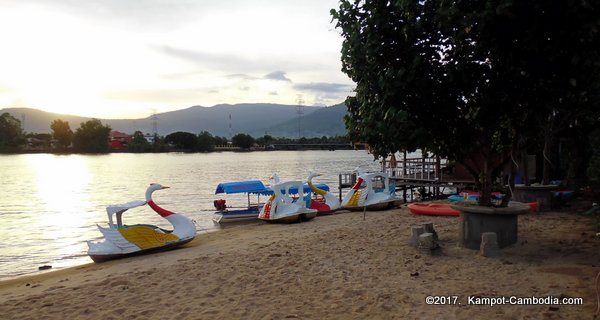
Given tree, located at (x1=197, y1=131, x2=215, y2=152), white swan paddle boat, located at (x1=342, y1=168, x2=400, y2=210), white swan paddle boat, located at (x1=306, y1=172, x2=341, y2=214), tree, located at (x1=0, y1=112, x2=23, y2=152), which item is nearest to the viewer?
white swan paddle boat, located at (x1=342, y1=168, x2=400, y2=210)

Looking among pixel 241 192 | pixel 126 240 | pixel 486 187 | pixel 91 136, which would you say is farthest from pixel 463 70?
pixel 91 136

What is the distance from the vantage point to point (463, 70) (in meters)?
7.47

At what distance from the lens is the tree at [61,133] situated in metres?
118

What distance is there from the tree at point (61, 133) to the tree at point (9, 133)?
775 centimetres

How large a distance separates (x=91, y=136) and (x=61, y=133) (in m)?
8.11

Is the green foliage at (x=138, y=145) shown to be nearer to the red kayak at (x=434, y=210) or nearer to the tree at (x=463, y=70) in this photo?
the red kayak at (x=434, y=210)

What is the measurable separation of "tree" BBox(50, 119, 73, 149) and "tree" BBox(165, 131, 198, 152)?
85.7ft

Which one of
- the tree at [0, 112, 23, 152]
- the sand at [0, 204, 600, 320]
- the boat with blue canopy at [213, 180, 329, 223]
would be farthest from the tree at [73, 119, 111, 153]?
the sand at [0, 204, 600, 320]

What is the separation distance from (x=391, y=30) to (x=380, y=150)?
2.13 m

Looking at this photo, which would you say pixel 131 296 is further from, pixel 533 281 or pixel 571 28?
pixel 571 28

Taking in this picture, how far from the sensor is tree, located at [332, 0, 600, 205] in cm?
677

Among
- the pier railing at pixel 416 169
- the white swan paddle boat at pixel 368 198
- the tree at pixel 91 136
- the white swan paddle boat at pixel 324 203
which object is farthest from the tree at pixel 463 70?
the tree at pixel 91 136

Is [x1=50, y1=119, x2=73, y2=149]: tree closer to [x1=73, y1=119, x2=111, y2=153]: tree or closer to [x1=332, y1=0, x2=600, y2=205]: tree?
[x1=73, y1=119, x2=111, y2=153]: tree

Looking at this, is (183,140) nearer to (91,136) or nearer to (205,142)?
(205,142)
